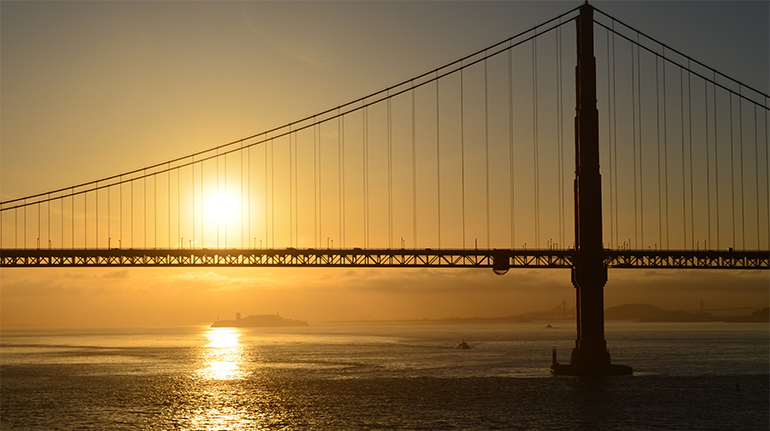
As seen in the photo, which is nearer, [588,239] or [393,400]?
[393,400]

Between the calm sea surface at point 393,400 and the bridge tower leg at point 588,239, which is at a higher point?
the bridge tower leg at point 588,239

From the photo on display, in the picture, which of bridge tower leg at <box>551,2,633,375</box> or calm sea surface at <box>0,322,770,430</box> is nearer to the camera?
calm sea surface at <box>0,322,770,430</box>

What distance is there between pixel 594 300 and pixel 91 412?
123 feet

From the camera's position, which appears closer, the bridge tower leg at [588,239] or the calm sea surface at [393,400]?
the calm sea surface at [393,400]

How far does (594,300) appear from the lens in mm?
61250

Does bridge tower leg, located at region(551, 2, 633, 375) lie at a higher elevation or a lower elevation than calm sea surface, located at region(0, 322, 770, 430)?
higher

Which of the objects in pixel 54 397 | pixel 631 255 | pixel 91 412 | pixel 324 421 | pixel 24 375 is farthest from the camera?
pixel 24 375

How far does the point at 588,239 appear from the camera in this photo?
61.8 m

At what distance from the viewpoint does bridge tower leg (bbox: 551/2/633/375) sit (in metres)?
60.9

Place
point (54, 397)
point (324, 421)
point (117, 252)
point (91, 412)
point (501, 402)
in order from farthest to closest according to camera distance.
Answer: point (117, 252), point (54, 397), point (501, 402), point (91, 412), point (324, 421)

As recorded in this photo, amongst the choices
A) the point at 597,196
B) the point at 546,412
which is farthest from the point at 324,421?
the point at 597,196

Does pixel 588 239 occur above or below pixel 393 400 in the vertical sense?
above

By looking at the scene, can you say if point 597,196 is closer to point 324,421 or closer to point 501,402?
point 501,402

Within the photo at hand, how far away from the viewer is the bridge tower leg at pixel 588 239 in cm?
6091
